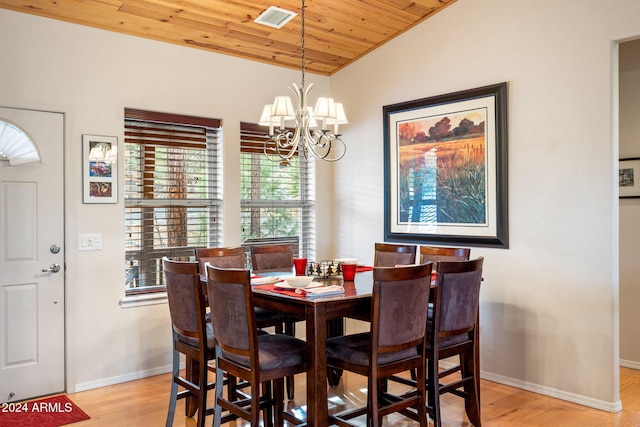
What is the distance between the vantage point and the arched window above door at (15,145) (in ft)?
11.2

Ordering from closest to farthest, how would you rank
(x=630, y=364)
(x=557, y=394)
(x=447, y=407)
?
(x=447, y=407) < (x=557, y=394) < (x=630, y=364)

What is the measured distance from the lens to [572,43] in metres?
3.45

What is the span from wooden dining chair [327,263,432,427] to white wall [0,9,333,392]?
2.00 meters

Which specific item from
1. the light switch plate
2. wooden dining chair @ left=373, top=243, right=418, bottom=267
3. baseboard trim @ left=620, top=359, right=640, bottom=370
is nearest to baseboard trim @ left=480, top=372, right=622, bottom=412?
baseboard trim @ left=620, top=359, right=640, bottom=370

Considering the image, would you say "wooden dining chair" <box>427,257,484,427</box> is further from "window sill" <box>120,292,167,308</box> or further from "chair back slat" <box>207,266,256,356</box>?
"window sill" <box>120,292,167,308</box>

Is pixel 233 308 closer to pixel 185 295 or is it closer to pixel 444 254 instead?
pixel 185 295

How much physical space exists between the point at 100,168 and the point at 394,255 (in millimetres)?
2343

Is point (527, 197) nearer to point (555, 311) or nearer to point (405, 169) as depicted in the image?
point (555, 311)

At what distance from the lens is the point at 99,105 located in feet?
12.4

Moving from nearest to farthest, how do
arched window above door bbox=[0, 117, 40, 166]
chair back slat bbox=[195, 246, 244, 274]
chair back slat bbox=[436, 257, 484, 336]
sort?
chair back slat bbox=[436, 257, 484, 336]
arched window above door bbox=[0, 117, 40, 166]
chair back slat bbox=[195, 246, 244, 274]

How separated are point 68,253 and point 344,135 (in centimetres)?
279

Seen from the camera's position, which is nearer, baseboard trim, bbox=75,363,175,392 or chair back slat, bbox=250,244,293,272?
baseboard trim, bbox=75,363,175,392

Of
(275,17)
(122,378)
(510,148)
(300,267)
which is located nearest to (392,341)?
(300,267)

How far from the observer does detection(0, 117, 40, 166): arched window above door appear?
3400mm
